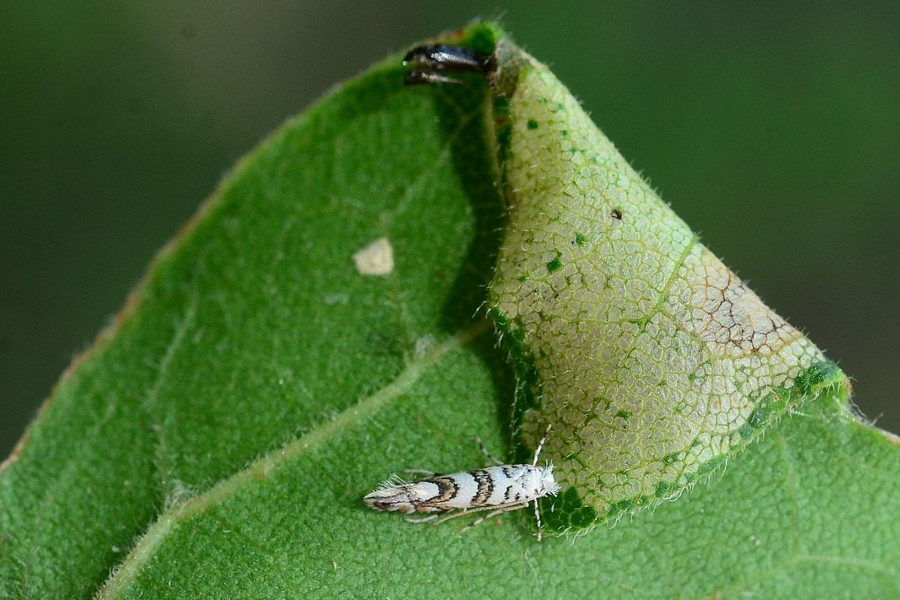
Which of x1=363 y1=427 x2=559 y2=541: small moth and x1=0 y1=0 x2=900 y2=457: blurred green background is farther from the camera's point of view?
x1=0 y1=0 x2=900 y2=457: blurred green background

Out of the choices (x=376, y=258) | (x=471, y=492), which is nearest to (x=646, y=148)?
(x=376, y=258)

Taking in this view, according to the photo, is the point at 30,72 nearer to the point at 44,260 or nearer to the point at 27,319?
the point at 44,260

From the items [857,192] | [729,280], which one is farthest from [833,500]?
[857,192]

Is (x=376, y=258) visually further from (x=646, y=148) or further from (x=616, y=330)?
(x=646, y=148)

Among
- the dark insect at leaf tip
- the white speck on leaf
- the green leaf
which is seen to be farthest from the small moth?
the dark insect at leaf tip

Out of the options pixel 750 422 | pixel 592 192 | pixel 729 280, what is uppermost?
pixel 592 192

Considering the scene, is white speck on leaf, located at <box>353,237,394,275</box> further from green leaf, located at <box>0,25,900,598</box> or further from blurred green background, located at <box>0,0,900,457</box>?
blurred green background, located at <box>0,0,900,457</box>
